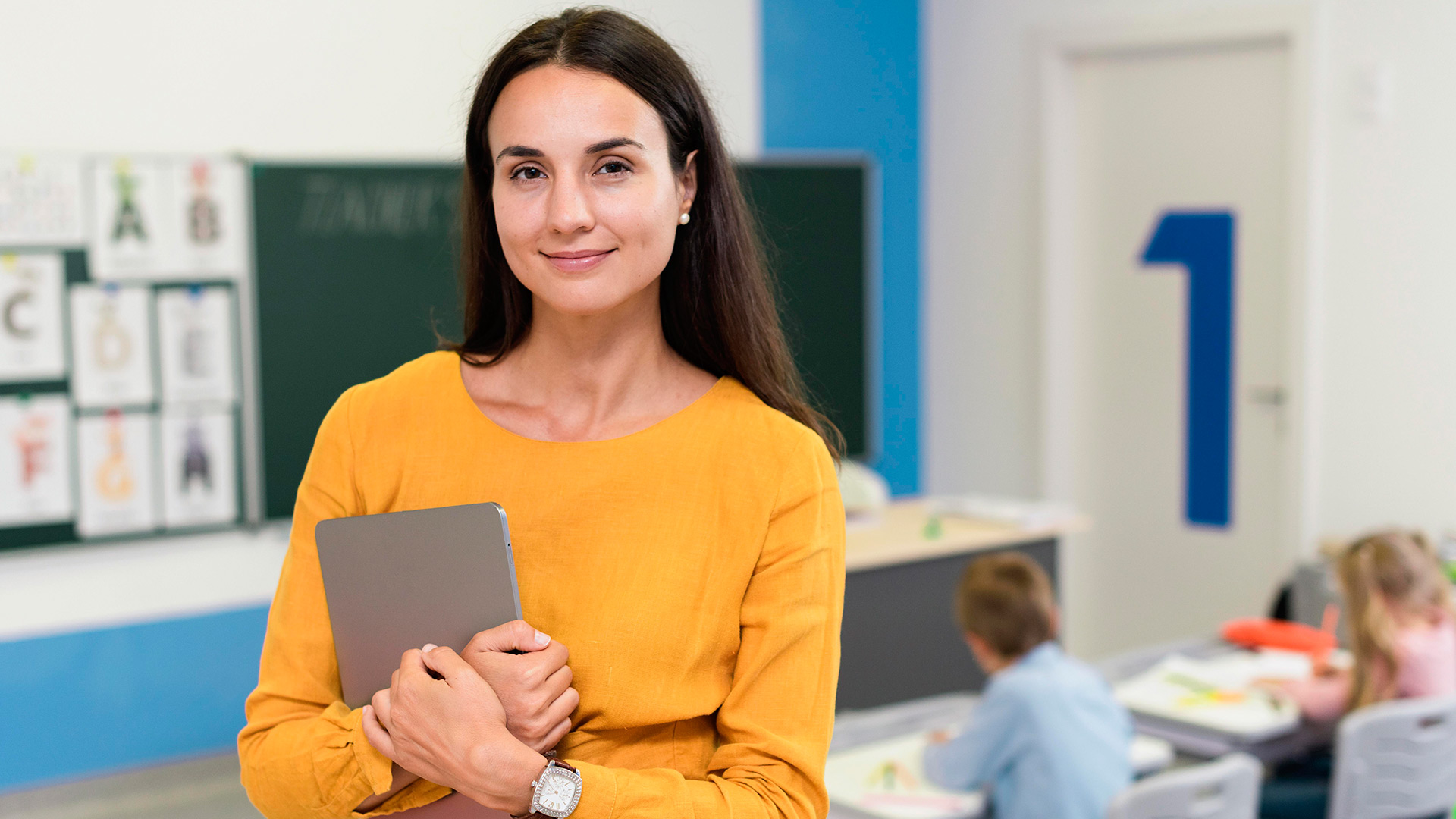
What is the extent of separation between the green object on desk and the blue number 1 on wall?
122cm

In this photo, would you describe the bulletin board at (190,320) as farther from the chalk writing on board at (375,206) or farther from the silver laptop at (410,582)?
the silver laptop at (410,582)

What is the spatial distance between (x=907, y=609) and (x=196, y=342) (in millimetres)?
2105

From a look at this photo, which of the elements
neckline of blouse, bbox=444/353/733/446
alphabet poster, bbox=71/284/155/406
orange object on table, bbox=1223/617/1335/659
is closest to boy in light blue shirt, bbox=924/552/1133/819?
orange object on table, bbox=1223/617/1335/659

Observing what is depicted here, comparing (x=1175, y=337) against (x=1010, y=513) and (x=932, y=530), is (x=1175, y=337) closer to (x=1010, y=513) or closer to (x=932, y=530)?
(x=1010, y=513)

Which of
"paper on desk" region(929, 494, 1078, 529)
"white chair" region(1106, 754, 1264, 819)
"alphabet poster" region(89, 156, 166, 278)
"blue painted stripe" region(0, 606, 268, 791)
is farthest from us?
"paper on desk" region(929, 494, 1078, 529)

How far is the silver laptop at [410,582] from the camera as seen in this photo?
3.17 feet

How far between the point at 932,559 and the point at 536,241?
3102 mm

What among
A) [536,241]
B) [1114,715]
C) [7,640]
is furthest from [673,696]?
[7,640]

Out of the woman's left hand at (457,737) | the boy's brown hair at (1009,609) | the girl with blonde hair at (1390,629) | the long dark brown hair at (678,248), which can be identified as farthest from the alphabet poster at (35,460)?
the girl with blonde hair at (1390,629)

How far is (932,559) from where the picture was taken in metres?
3.94

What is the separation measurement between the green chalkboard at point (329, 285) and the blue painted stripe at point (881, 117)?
1.49 meters

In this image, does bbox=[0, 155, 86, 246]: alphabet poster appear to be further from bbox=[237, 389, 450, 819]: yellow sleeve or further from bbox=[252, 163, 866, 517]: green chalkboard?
bbox=[237, 389, 450, 819]: yellow sleeve

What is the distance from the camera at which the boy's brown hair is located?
2.67 m

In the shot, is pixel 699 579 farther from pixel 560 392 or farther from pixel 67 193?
pixel 67 193
